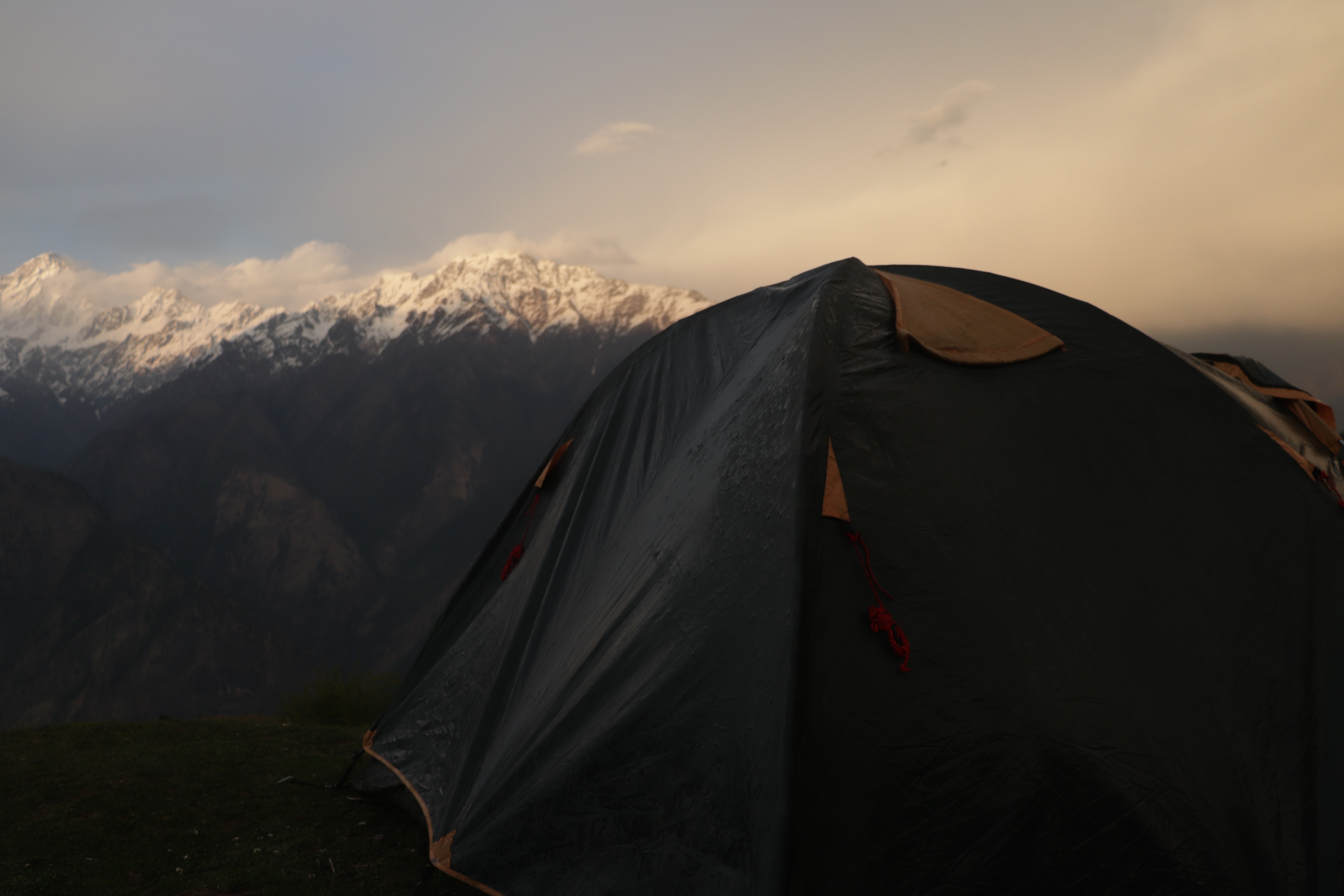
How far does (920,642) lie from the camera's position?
167 inches

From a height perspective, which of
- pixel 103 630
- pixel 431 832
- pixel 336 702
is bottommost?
pixel 103 630

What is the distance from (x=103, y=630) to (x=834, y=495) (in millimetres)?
161575

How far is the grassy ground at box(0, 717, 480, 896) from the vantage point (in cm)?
640

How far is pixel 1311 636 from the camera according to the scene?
5180 millimetres

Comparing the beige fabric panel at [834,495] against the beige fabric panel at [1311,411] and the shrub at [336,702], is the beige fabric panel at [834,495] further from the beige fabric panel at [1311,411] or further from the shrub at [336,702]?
the shrub at [336,702]

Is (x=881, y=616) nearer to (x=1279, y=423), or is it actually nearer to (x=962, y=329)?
(x=962, y=329)

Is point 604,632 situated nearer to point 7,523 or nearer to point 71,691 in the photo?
point 71,691


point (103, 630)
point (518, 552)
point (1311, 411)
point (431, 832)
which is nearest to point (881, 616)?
point (431, 832)

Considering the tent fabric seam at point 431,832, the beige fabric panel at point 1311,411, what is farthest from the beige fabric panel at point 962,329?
the tent fabric seam at point 431,832

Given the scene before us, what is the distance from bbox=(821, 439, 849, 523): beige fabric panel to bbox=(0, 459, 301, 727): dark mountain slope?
461 ft

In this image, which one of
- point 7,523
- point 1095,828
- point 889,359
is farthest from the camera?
point 7,523

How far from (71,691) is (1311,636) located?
157 meters

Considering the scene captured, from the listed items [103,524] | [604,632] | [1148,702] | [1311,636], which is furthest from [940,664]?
[103,524]

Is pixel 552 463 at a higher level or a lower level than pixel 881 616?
higher
